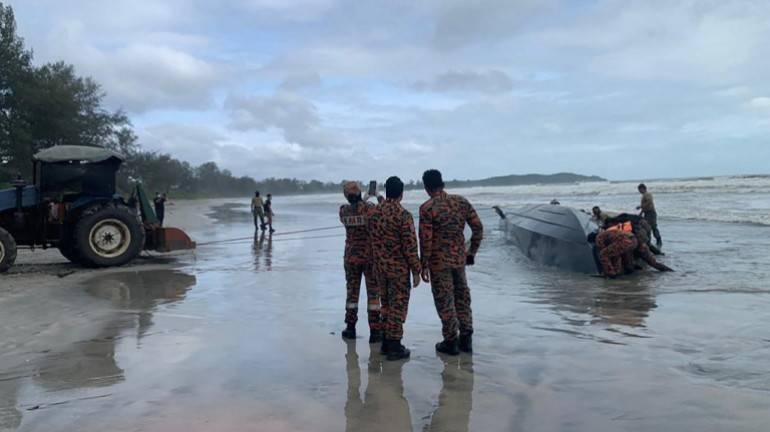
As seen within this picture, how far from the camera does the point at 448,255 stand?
5.30 meters

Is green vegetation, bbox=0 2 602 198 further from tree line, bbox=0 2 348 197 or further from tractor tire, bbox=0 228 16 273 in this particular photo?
tractor tire, bbox=0 228 16 273

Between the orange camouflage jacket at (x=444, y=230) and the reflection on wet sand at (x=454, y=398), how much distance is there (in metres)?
0.88

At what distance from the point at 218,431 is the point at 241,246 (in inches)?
495

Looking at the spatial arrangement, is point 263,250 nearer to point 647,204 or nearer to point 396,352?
point 647,204

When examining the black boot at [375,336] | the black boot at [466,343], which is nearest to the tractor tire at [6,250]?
the black boot at [375,336]

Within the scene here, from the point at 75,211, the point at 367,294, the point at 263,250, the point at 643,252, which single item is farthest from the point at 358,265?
the point at 263,250

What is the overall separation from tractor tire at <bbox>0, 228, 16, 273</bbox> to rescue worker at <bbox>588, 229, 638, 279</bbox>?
10.1m

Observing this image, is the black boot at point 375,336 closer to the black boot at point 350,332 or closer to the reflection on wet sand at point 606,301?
the black boot at point 350,332

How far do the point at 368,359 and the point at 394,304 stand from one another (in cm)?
53

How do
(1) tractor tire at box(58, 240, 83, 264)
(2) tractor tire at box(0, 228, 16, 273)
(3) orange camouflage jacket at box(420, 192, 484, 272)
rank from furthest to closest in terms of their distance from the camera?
1. (1) tractor tire at box(58, 240, 83, 264)
2. (2) tractor tire at box(0, 228, 16, 273)
3. (3) orange camouflage jacket at box(420, 192, 484, 272)

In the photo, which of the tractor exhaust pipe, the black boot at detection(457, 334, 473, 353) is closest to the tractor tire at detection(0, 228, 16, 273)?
the tractor exhaust pipe

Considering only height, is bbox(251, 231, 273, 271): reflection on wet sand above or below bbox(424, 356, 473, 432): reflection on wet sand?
above

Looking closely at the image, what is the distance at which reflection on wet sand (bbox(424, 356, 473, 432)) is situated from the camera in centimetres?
366

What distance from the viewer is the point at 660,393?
413 centimetres
